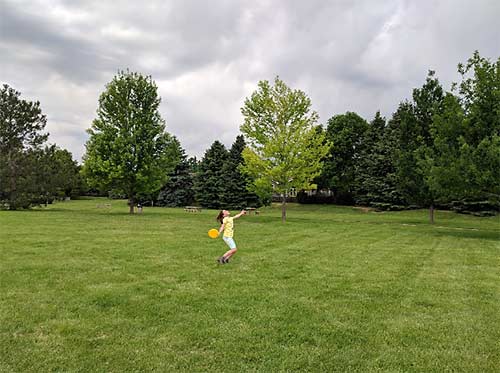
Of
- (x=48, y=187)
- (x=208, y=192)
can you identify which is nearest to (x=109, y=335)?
(x=48, y=187)

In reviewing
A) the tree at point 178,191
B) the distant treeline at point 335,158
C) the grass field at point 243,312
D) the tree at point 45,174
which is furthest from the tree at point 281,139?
the tree at point 178,191

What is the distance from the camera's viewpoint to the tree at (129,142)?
30625mm

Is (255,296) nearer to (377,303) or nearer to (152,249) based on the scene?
(377,303)

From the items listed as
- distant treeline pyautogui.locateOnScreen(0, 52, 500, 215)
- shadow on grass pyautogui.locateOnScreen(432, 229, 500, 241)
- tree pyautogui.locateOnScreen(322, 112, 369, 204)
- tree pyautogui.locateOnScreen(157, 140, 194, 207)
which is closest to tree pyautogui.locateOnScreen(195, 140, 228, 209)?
distant treeline pyautogui.locateOnScreen(0, 52, 500, 215)

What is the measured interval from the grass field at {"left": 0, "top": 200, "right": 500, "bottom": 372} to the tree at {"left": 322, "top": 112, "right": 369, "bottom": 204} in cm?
4114

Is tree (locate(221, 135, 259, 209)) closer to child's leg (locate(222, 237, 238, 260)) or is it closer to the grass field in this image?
the grass field

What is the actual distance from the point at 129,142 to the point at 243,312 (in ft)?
88.6

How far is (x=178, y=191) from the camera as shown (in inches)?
2299

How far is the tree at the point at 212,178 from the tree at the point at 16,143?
20709 millimetres

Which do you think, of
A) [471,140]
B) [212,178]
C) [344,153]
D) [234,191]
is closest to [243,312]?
[471,140]

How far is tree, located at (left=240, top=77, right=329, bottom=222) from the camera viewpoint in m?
26.8

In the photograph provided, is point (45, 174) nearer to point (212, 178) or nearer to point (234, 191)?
point (212, 178)

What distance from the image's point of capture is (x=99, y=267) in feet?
31.2

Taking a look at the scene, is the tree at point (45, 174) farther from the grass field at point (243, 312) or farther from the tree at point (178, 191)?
the grass field at point (243, 312)
